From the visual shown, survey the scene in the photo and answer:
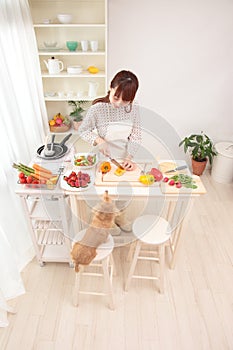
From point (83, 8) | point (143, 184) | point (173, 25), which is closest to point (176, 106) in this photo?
point (173, 25)

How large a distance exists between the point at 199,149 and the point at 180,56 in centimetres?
107

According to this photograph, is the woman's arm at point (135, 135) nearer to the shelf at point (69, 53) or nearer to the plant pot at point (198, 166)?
the shelf at point (69, 53)

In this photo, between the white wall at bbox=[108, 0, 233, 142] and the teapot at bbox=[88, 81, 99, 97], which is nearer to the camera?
the white wall at bbox=[108, 0, 233, 142]

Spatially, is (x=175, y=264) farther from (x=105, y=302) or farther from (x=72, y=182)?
(x=72, y=182)

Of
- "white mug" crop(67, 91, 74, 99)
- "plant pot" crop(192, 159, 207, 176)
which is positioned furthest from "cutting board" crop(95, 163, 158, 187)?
"plant pot" crop(192, 159, 207, 176)

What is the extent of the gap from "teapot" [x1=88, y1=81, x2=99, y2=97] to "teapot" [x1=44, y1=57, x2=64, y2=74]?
0.33 m

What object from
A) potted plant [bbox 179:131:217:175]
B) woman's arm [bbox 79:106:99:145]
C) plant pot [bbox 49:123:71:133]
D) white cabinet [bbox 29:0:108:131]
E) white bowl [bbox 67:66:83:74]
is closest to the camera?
woman's arm [bbox 79:106:99:145]

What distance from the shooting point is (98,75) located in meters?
2.54

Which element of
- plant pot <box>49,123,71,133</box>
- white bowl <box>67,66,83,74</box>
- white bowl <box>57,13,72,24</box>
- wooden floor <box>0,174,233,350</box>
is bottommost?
wooden floor <box>0,174,233,350</box>

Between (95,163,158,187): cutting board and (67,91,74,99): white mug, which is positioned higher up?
(67,91,74,99): white mug

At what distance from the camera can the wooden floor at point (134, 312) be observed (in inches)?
68.7

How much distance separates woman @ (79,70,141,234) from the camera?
6.09 ft

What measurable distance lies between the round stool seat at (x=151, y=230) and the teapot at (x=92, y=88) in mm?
1465

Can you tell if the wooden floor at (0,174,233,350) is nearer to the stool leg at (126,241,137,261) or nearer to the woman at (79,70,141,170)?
the stool leg at (126,241,137,261)
